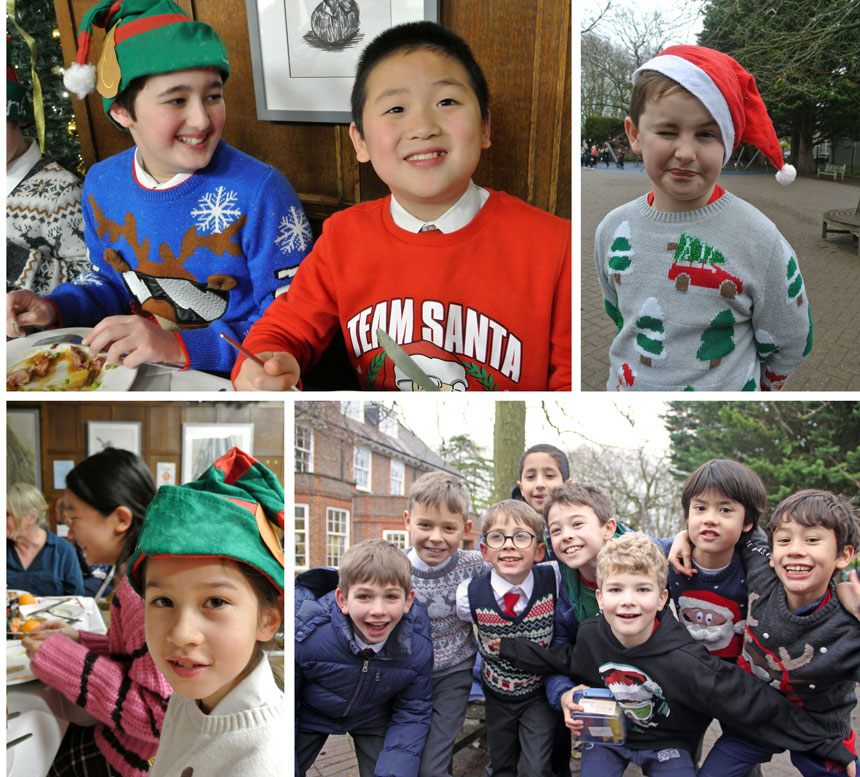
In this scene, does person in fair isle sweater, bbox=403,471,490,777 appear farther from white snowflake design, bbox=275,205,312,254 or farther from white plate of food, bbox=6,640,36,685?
white plate of food, bbox=6,640,36,685

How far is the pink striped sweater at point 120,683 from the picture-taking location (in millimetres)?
1347

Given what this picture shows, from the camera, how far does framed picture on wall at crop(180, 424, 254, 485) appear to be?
138 centimetres

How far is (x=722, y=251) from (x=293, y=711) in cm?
112

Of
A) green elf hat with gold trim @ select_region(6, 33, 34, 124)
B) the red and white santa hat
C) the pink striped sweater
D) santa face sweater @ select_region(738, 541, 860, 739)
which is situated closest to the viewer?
the red and white santa hat

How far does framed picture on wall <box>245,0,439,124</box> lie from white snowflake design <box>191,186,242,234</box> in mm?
174

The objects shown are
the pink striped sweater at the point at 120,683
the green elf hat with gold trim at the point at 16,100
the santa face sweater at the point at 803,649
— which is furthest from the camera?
the green elf hat with gold trim at the point at 16,100

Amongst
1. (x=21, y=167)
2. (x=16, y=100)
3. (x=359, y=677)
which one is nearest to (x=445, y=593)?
(x=359, y=677)

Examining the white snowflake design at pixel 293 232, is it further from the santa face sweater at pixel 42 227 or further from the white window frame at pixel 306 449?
the santa face sweater at pixel 42 227

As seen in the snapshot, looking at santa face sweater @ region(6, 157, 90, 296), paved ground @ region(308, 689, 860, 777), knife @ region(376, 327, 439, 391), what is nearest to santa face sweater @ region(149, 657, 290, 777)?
paved ground @ region(308, 689, 860, 777)

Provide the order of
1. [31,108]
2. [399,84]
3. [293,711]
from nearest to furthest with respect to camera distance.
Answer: [399,84] → [293,711] → [31,108]

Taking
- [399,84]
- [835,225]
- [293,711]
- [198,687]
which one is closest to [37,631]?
[198,687]

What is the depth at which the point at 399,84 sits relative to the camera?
1.21 metres

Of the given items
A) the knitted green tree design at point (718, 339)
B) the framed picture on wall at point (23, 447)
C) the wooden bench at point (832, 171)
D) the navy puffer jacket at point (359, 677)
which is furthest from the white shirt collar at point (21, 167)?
the wooden bench at point (832, 171)

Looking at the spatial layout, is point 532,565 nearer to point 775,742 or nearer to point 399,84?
point 775,742
